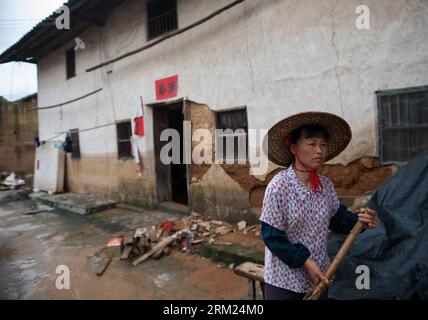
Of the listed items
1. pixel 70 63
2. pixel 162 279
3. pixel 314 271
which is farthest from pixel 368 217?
pixel 70 63

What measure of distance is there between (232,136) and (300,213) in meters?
4.18

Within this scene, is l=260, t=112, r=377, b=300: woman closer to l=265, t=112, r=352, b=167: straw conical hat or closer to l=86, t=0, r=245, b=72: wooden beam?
l=265, t=112, r=352, b=167: straw conical hat

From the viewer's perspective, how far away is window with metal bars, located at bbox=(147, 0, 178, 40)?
6.82 metres

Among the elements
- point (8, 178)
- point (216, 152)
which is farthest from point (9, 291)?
point (8, 178)

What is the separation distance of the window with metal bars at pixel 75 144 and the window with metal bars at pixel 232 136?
6624 mm

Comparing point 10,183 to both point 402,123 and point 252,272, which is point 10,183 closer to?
point 252,272

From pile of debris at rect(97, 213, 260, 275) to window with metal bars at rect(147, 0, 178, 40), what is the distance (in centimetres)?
439

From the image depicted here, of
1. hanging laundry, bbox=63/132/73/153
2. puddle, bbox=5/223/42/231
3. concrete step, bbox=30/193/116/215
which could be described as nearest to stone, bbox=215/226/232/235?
concrete step, bbox=30/193/116/215

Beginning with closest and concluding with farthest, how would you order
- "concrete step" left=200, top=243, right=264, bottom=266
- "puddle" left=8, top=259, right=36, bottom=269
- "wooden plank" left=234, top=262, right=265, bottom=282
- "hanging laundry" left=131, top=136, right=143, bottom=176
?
"wooden plank" left=234, top=262, right=265, bottom=282, "concrete step" left=200, top=243, right=264, bottom=266, "puddle" left=8, top=259, right=36, bottom=269, "hanging laundry" left=131, top=136, right=143, bottom=176

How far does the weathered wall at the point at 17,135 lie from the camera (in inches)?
659

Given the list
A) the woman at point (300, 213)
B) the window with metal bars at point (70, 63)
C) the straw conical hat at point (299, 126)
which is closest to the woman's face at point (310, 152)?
the woman at point (300, 213)

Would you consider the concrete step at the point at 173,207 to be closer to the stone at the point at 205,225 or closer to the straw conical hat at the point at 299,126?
the stone at the point at 205,225

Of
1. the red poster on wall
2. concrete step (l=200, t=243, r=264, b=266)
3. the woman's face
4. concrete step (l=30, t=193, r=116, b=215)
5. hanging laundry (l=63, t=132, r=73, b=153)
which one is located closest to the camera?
the woman's face
